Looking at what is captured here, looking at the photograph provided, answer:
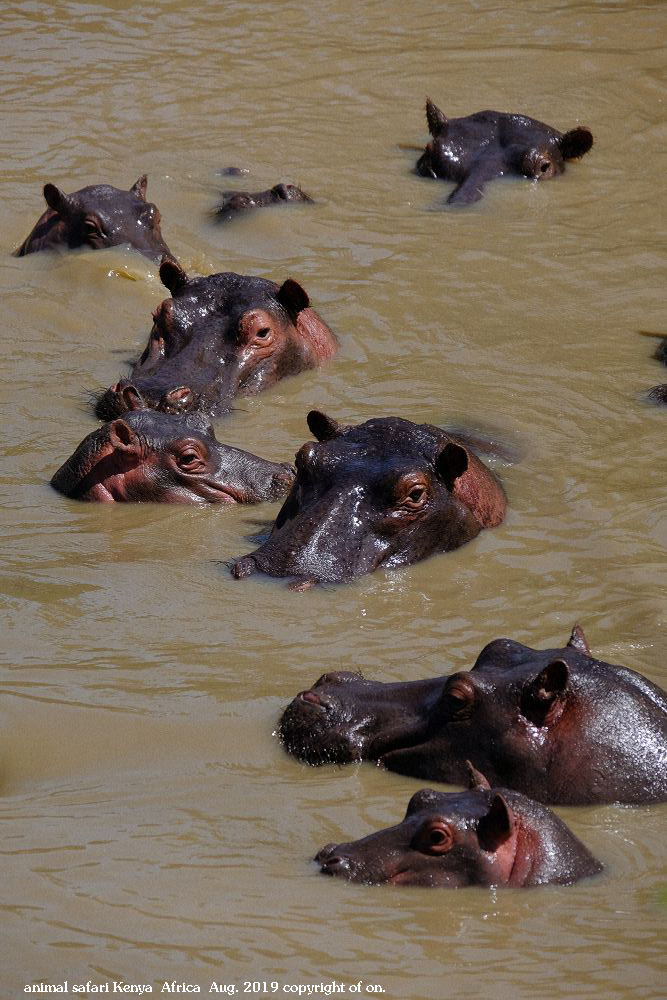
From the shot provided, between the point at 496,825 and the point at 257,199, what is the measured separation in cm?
915

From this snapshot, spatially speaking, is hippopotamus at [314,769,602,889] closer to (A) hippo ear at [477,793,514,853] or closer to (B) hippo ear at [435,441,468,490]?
(A) hippo ear at [477,793,514,853]

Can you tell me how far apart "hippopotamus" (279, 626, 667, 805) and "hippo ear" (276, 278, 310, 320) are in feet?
15.7

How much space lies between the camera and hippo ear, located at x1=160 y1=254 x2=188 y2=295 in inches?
392

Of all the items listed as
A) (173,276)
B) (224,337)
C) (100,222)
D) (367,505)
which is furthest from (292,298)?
(367,505)

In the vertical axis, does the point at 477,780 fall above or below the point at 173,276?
above

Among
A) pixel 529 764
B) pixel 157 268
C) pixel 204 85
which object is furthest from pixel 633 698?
pixel 204 85

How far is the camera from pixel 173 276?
33.2 feet

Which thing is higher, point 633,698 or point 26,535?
point 633,698

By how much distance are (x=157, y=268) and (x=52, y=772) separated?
6680 mm

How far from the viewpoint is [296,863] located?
192 inches

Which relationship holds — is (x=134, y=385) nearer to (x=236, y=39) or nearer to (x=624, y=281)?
(x=624, y=281)

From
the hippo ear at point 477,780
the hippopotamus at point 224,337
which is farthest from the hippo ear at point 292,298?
the hippo ear at point 477,780

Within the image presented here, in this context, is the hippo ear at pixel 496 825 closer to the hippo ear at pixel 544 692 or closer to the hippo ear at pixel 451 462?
the hippo ear at pixel 544 692

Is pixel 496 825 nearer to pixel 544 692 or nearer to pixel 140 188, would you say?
pixel 544 692
